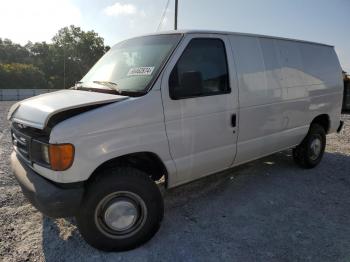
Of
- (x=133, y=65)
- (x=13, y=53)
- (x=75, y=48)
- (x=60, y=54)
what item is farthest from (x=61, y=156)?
(x=13, y=53)

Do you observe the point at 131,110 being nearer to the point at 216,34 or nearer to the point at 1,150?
the point at 216,34

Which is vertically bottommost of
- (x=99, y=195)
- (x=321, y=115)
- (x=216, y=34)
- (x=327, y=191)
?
(x=327, y=191)

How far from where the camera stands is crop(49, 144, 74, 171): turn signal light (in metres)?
2.82

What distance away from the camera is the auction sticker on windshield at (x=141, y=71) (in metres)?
3.48

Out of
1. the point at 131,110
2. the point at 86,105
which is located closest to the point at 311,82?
the point at 131,110

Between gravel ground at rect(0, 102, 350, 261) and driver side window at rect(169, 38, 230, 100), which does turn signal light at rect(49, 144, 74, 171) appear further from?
driver side window at rect(169, 38, 230, 100)

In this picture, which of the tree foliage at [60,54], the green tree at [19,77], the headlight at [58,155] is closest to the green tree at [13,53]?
the tree foliage at [60,54]

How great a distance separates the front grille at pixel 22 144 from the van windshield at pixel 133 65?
96 centimetres

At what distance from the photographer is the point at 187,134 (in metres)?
3.64

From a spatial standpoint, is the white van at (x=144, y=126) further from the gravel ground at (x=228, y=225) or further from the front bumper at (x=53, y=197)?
the gravel ground at (x=228, y=225)

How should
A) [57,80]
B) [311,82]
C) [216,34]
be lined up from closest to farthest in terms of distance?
[216,34]
[311,82]
[57,80]

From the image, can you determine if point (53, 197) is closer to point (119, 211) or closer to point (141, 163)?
point (119, 211)

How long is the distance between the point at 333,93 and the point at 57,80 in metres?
50.7

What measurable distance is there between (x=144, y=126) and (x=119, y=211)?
2.88 ft
